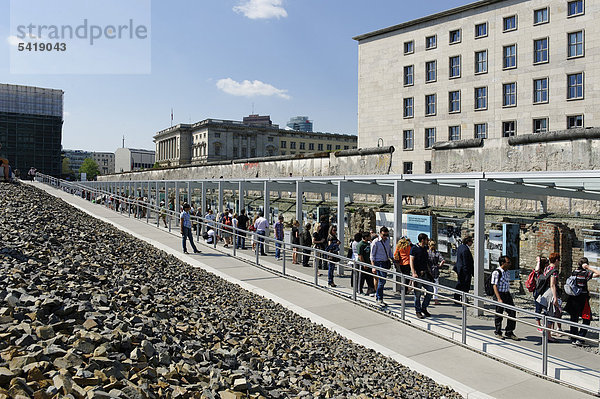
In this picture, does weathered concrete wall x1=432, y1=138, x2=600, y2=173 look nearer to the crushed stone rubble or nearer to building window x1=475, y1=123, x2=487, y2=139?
the crushed stone rubble

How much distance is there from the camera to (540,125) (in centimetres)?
3198

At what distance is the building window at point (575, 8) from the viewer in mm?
29594

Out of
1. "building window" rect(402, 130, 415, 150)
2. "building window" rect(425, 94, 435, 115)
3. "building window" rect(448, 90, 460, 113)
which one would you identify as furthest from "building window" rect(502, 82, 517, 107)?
"building window" rect(402, 130, 415, 150)

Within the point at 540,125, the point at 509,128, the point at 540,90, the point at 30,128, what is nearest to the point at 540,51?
the point at 540,90

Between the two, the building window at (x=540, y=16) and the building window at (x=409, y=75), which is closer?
the building window at (x=540, y=16)

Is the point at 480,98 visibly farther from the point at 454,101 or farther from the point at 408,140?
the point at 408,140

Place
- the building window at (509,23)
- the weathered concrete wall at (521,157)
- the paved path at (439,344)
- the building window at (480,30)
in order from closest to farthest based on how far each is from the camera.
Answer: the paved path at (439,344)
the weathered concrete wall at (521,157)
the building window at (509,23)
the building window at (480,30)

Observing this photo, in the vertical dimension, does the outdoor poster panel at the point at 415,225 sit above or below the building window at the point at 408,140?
below

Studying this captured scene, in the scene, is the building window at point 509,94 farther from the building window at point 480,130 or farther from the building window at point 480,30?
the building window at point 480,30

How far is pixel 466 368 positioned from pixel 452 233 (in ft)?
21.4

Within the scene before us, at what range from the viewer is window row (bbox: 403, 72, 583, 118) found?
3006cm

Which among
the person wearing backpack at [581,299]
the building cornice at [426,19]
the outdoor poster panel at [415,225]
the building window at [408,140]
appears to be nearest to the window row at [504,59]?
the building cornice at [426,19]

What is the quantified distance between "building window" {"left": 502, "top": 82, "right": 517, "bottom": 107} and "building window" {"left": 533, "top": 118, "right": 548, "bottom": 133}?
6.47ft

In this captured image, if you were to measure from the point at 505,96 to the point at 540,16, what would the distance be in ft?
18.3
